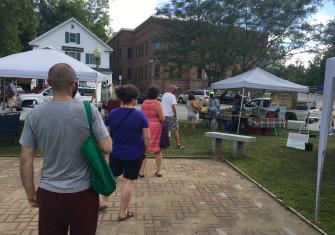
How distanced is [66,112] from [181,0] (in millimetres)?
25695

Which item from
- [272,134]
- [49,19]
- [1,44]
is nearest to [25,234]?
[272,134]

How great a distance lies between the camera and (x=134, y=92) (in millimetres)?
4930

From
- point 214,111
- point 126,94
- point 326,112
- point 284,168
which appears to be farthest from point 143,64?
point 126,94

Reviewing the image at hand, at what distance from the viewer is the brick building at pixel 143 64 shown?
52.9 m

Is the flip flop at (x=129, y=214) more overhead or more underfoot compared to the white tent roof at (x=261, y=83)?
more underfoot

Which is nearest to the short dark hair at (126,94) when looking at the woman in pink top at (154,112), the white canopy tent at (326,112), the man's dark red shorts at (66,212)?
the woman in pink top at (154,112)

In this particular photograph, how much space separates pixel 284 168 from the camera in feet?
28.6

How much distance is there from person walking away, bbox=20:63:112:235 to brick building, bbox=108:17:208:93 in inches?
1743

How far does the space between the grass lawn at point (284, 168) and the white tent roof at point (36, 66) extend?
1947 mm

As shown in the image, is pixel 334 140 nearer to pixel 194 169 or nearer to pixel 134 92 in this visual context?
pixel 194 169

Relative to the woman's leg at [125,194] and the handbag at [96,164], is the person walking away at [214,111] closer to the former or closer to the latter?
the woman's leg at [125,194]

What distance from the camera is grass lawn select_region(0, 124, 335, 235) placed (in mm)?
5978

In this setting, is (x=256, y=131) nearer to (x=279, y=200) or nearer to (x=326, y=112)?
(x=279, y=200)

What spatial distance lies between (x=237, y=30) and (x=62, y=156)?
78.3 feet
